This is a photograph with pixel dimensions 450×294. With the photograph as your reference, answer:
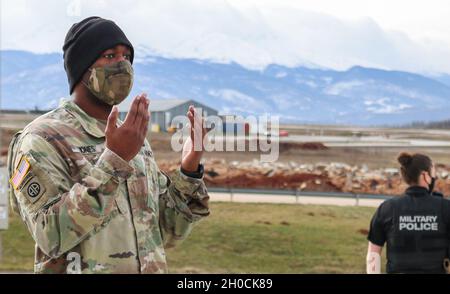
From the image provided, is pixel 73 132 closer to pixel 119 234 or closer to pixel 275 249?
pixel 119 234

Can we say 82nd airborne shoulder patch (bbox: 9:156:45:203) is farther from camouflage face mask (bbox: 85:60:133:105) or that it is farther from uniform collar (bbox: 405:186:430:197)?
uniform collar (bbox: 405:186:430:197)

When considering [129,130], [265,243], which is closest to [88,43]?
[129,130]

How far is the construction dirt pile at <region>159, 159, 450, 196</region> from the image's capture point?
25.2 m

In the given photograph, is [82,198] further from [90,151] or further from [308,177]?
[308,177]

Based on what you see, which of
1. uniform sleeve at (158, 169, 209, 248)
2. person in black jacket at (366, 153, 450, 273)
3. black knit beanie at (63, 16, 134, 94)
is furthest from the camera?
person in black jacket at (366, 153, 450, 273)

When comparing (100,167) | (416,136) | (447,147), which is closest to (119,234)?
(100,167)

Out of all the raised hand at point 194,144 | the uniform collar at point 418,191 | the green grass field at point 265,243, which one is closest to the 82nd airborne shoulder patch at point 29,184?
the raised hand at point 194,144

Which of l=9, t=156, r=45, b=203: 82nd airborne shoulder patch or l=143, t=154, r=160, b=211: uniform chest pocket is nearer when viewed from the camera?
l=9, t=156, r=45, b=203: 82nd airborne shoulder patch

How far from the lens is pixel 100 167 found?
2.28m

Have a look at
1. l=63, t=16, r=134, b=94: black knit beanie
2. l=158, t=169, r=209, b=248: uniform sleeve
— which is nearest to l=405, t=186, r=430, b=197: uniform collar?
l=158, t=169, r=209, b=248: uniform sleeve

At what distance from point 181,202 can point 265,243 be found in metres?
12.3

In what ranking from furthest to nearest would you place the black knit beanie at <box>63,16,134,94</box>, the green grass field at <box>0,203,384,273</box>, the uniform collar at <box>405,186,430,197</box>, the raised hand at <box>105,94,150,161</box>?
the green grass field at <box>0,203,384,273</box> → the uniform collar at <box>405,186,430,197</box> → the black knit beanie at <box>63,16,134,94</box> → the raised hand at <box>105,94,150,161</box>

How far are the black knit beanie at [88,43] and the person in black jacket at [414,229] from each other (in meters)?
2.94

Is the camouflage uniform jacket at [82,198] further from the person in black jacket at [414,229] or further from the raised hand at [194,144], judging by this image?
the person in black jacket at [414,229]
